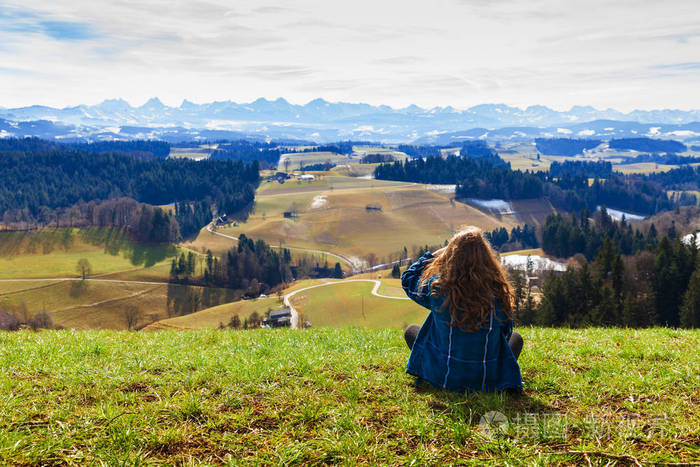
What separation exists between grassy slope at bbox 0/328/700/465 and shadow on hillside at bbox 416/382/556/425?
26mm

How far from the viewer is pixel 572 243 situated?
152 metres

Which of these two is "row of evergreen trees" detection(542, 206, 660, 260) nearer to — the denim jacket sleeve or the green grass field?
the green grass field

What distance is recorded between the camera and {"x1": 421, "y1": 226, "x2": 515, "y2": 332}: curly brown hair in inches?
255

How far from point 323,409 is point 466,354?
236 cm

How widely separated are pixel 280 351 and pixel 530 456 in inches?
235

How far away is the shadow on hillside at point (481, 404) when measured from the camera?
606 centimetres

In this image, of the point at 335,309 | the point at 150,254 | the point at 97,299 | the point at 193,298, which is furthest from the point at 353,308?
the point at 150,254

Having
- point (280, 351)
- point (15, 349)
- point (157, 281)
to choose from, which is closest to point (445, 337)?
point (280, 351)

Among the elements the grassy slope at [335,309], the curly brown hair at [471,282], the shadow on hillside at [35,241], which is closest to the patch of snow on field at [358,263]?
the grassy slope at [335,309]

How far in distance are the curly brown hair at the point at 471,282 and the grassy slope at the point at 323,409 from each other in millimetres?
1270

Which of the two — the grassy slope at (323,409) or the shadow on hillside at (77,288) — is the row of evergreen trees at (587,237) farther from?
the shadow on hillside at (77,288)

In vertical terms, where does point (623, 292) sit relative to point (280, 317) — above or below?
above

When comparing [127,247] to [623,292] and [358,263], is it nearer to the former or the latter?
[358,263]

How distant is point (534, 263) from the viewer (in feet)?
480
